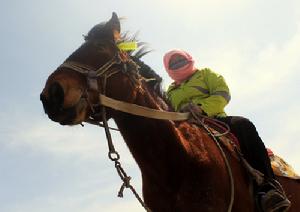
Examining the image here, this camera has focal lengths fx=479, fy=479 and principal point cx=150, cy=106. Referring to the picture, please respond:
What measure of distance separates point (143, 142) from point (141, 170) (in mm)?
460

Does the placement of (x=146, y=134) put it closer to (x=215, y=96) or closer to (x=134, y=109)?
(x=134, y=109)

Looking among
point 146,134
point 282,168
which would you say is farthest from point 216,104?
point 146,134

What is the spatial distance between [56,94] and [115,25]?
1.53 meters

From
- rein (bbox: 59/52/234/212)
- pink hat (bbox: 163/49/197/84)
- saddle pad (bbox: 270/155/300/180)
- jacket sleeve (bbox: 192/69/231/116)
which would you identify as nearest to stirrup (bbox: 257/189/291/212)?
rein (bbox: 59/52/234/212)

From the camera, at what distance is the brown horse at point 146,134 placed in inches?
216

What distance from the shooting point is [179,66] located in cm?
859

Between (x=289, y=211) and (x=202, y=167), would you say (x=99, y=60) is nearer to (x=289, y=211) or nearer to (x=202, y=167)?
(x=202, y=167)

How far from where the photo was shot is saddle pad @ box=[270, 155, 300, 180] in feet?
25.7

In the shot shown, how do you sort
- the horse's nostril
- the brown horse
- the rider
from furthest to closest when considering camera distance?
the rider → the brown horse → the horse's nostril

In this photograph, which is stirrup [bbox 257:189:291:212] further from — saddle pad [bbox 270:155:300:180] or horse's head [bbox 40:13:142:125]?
horse's head [bbox 40:13:142:125]

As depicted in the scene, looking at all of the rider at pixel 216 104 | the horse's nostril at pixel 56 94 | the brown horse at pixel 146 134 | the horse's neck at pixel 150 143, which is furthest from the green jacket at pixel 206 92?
the horse's nostril at pixel 56 94

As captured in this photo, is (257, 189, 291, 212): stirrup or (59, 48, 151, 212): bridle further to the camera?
(257, 189, 291, 212): stirrup

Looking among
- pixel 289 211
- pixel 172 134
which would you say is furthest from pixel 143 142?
pixel 289 211

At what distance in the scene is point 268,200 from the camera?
641 cm
